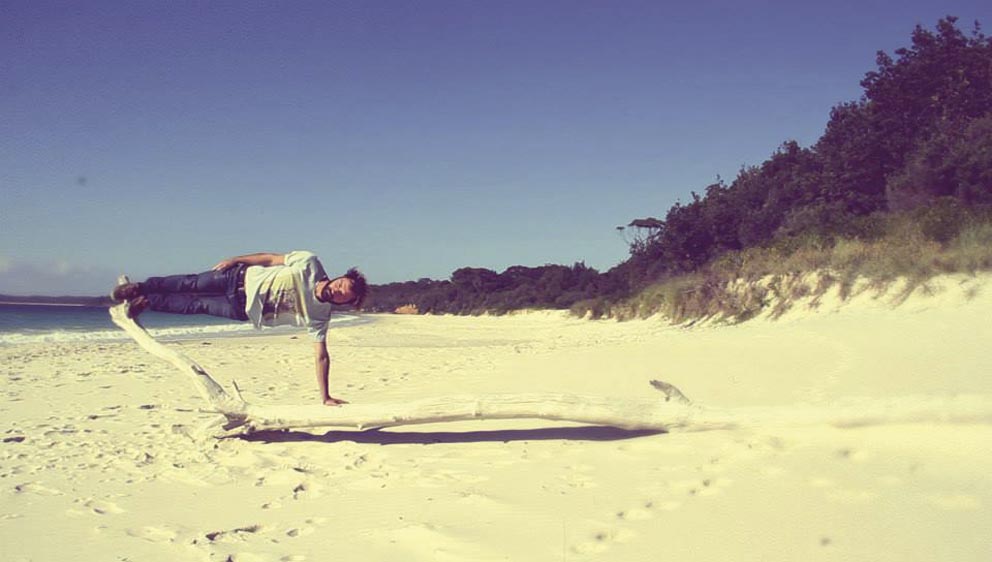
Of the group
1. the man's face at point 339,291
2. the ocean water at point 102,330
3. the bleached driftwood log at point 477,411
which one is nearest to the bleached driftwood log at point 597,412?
the bleached driftwood log at point 477,411

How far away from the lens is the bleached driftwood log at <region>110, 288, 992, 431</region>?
378 cm

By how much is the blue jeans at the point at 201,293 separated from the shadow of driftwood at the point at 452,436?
1060 mm

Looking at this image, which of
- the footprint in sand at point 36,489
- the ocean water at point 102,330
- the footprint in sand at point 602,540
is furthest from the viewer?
the ocean water at point 102,330

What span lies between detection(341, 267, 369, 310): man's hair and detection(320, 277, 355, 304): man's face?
25mm

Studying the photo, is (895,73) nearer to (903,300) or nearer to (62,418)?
(903,300)

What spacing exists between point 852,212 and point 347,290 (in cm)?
1956

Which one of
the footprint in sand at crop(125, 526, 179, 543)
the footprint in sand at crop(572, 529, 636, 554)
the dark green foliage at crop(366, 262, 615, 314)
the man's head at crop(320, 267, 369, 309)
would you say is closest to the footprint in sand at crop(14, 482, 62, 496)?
the footprint in sand at crop(125, 526, 179, 543)

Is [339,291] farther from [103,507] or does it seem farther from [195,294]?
[103,507]

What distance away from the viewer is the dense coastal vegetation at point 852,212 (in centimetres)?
1110

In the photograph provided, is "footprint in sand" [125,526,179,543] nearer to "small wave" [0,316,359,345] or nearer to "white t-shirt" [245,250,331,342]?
"white t-shirt" [245,250,331,342]

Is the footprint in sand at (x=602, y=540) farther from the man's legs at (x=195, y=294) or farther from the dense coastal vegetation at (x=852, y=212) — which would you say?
the dense coastal vegetation at (x=852, y=212)

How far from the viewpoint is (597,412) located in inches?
173

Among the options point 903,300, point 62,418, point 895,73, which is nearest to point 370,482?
point 62,418

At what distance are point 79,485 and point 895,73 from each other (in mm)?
29492
